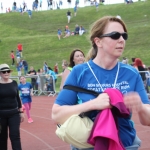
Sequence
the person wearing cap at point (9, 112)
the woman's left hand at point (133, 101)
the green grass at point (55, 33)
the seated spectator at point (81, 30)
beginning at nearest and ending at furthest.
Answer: the woman's left hand at point (133, 101)
the person wearing cap at point (9, 112)
the green grass at point (55, 33)
the seated spectator at point (81, 30)

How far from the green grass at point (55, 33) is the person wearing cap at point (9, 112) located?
27252 mm

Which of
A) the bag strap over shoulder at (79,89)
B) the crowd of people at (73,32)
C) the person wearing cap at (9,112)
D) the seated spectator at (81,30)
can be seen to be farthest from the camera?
the crowd of people at (73,32)

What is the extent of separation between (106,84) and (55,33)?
4743cm

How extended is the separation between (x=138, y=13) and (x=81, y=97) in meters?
51.3

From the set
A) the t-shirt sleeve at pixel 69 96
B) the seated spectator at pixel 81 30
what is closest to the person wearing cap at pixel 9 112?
the t-shirt sleeve at pixel 69 96

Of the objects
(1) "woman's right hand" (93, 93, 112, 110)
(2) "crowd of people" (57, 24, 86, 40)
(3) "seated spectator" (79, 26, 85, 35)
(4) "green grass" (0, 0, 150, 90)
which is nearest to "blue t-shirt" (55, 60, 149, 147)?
(1) "woman's right hand" (93, 93, 112, 110)

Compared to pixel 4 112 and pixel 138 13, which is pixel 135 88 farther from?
pixel 138 13

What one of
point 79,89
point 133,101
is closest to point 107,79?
point 79,89

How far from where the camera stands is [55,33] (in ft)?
165

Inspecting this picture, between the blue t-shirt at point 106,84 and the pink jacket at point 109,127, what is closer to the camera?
the pink jacket at point 109,127

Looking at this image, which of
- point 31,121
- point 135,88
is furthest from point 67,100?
point 31,121

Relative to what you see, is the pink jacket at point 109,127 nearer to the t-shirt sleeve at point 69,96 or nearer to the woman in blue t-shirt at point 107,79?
the woman in blue t-shirt at point 107,79

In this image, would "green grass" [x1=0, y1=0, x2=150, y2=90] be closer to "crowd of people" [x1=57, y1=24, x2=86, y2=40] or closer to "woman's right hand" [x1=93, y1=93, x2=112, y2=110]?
"crowd of people" [x1=57, y1=24, x2=86, y2=40]

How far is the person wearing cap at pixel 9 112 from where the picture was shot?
7270 millimetres
